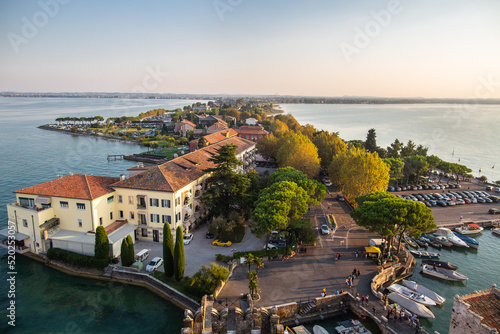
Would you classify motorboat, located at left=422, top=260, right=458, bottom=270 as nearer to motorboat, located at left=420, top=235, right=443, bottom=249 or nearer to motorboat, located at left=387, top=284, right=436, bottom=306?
motorboat, located at left=420, top=235, right=443, bottom=249

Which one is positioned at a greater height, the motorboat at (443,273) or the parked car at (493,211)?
the parked car at (493,211)

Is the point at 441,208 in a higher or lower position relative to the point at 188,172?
lower

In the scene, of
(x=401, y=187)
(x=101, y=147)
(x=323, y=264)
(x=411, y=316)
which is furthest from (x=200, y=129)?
(x=411, y=316)

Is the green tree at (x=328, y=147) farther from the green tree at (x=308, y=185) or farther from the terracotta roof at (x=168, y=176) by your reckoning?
the terracotta roof at (x=168, y=176)

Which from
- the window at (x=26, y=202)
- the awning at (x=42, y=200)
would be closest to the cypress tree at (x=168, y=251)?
the awning at (x=42, y=200)

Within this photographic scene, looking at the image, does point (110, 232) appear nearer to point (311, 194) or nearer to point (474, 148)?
point (311, 194)

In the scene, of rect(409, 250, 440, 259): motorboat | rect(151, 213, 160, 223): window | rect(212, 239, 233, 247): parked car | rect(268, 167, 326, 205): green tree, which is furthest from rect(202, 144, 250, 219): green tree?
rect(409, 250, 440, 259): motorboat
